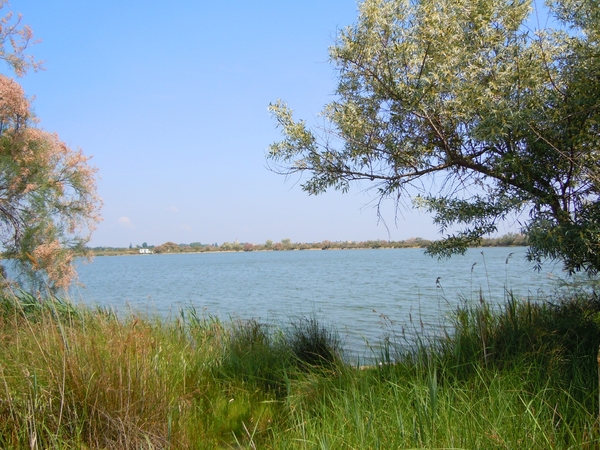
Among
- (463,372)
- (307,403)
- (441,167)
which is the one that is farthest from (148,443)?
(441,167)

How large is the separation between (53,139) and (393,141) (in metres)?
7.57

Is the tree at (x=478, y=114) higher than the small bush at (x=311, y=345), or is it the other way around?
the tree at (x=478, y=114)

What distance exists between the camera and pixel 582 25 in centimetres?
574

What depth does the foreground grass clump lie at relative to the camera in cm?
336

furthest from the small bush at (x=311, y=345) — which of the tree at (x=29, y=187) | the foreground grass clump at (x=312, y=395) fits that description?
the tree at (x=29, y=187)

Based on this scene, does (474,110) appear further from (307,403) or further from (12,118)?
(12,118)

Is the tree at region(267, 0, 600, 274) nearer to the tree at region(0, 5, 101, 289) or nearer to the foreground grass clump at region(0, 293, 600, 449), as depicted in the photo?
the foreground grass clump at region(0, 293, 600, 449)

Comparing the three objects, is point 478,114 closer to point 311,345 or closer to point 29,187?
point 311,345

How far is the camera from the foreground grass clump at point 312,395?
3.36 metres

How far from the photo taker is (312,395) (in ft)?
17.4

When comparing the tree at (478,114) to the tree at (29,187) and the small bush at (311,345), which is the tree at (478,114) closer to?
the small bush at (311,345)

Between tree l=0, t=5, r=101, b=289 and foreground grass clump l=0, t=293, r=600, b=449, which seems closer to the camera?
foreground grass clump l=0, t=293, r=600, b=449

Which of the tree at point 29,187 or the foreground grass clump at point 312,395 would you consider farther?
the tree at point 29,187

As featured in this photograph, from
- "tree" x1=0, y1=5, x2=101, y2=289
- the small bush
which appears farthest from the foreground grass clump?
"tree" x1=0, y1=5, x2=101, y2=289
